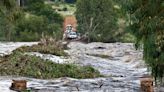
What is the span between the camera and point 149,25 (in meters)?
16.3

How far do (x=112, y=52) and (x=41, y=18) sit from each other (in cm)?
2648

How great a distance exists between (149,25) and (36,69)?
1171 centimetres

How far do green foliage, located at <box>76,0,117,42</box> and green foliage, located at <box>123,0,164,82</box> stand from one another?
162 ft

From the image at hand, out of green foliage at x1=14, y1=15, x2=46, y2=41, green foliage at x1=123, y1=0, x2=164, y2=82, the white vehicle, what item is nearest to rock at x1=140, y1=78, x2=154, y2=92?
green foliage at x1=123, y1=0, x2=164, y2=82

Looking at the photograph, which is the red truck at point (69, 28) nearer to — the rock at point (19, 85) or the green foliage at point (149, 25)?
the rock at point (19, 85)

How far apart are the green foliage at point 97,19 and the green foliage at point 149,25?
49340 millimetres

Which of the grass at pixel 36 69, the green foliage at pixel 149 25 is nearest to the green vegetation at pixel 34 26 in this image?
the grass at pixel 36 69

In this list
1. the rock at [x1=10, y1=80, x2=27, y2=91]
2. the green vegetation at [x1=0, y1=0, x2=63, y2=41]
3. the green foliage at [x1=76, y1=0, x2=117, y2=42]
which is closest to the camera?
the rock at [x1=10, y1=80, x2=27, y2=91]

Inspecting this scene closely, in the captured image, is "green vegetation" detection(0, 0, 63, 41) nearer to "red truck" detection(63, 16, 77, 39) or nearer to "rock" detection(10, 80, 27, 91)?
"red truck" detection(63, 16, 77, 39)

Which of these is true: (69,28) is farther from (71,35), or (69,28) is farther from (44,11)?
(44,11)

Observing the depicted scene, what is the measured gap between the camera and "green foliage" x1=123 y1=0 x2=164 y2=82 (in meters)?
16.3

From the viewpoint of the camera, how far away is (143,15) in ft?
55.8

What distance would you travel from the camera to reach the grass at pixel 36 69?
2653cm

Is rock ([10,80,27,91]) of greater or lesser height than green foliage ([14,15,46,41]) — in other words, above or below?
above
